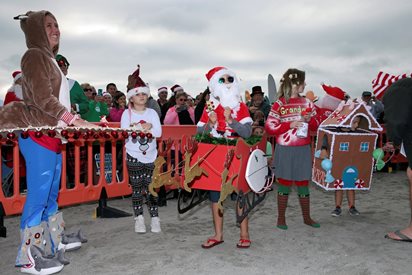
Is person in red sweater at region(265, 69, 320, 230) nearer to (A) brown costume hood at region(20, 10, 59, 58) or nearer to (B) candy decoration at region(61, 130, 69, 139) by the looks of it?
(B) candy decoration at region(61, 130, 69, 139)

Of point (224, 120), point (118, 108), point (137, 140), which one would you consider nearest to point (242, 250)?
point (224, 120)

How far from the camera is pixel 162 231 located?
4613mm

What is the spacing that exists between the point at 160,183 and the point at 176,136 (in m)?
2.84

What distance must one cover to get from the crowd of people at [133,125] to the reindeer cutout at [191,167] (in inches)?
10.9

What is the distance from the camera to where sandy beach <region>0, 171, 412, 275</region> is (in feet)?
11.5

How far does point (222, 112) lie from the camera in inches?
155

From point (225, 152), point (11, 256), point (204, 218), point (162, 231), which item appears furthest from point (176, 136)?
point (11, 256)

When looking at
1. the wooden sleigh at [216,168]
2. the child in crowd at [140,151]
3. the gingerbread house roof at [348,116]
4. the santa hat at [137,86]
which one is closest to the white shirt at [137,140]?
the child in crowd at [140,151]

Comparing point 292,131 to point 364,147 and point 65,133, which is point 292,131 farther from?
point 65,133

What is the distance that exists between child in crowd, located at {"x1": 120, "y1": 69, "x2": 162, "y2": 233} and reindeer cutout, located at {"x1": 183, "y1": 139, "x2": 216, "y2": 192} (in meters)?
0.84

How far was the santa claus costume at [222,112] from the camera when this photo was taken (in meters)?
3.90

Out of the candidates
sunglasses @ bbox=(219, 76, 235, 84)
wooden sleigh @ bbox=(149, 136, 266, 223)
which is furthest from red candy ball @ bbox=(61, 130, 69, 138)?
sunglasses @ bbox=(219, 76, 235, 84)

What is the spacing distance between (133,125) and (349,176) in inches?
108

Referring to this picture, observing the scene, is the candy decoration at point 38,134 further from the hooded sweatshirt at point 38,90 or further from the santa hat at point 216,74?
the santa hat at point 216,74
